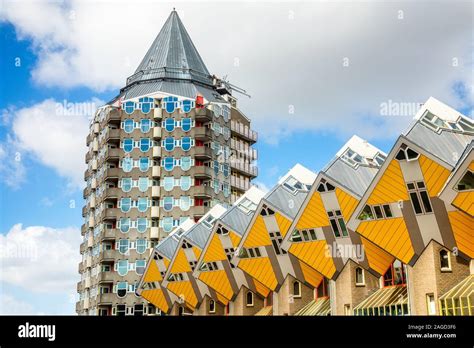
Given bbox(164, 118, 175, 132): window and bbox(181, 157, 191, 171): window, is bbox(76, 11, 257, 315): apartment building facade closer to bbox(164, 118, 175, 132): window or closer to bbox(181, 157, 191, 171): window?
bbox(181, 157, 191, 171): window

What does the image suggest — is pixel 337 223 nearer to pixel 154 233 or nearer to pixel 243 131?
pixel 154 233

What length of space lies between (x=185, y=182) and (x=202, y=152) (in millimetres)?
4986

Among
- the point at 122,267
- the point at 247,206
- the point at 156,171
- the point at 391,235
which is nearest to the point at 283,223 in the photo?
the point at 247,206

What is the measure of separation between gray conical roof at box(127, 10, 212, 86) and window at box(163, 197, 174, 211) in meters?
20.0

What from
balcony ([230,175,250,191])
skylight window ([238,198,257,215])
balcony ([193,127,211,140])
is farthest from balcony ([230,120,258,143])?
skylight window ([238,198,257,215])

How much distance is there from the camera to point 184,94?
102812 mm

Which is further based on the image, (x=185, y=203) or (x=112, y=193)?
(x=112, y=193)

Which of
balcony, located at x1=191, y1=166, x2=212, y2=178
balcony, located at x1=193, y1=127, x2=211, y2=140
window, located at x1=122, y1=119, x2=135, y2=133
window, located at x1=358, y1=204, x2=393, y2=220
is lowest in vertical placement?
window, located at x1=358, y1=204, x2=393, y2=220

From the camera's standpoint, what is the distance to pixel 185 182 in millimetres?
98062

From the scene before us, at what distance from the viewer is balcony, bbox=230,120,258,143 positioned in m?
108

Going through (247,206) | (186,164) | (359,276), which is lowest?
(359,276)

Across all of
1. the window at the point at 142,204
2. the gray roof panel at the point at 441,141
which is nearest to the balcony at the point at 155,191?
the window at the point at 142,204

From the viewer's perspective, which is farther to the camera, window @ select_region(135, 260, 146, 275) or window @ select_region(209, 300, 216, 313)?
window @ select_region(135, 260, 146, 275)

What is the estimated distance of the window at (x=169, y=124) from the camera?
99500mm
